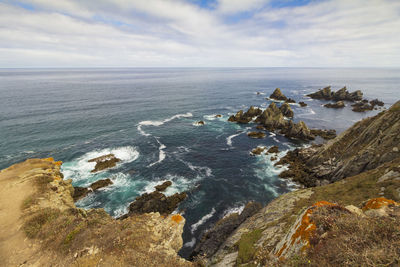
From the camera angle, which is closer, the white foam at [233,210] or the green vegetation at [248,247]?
the green vegetation at [248,247]

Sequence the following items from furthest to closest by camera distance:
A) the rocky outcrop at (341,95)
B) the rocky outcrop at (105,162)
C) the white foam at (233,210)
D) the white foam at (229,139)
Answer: the rocky outcrop at (341,95) → the white foam at (229,139) → the rocky outcrop at (105,162) → the white foam at (233,210)

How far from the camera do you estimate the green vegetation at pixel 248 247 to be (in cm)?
1495

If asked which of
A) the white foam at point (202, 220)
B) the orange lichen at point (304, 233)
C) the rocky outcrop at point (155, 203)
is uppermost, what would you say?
the orange lichen at point (304, 233)

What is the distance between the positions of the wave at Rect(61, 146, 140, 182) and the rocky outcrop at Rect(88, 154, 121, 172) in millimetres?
998

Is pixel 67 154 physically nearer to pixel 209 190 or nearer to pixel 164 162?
pixel 164 162

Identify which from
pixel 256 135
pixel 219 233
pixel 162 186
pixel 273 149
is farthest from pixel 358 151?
pixel 162 186

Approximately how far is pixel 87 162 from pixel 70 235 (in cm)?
3089

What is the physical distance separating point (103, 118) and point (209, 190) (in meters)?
58.6

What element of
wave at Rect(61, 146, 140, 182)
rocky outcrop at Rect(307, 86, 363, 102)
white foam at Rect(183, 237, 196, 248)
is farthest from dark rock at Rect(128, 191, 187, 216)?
rocky outcrop at Rect(307, 86, 363, 102)

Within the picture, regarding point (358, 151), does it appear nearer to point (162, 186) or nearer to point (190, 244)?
point (190, 244)

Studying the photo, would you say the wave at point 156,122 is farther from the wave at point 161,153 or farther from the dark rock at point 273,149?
the dark rock at point 273,149

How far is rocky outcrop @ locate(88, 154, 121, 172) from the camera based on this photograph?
136 ft

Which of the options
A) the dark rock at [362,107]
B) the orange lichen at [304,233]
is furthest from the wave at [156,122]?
the dark rock at [362,107]

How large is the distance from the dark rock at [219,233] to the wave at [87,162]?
91.6 ft
